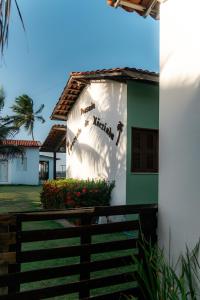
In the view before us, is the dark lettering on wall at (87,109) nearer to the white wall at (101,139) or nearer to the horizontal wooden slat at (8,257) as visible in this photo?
the white wall at (101,139)

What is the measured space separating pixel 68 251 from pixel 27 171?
32904 mm

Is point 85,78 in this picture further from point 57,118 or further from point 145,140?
point 57,118

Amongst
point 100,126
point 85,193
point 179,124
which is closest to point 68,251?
point 179,124

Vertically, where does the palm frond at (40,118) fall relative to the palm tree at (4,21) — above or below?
above

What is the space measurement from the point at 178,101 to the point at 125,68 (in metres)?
6.31

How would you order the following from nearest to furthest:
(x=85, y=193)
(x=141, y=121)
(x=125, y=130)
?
(x=125, y=130) → (x=141, y=121) → (x=85, y=193)

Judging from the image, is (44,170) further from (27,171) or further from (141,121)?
(141,121)

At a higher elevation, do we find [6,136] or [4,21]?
[6,136]

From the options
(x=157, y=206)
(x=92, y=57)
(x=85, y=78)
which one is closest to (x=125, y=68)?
(x=85, y=78)

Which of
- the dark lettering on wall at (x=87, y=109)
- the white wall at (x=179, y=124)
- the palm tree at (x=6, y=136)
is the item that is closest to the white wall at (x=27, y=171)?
the palm tree at (x=6, y=136)

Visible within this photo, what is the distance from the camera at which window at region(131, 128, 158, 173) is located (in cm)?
1072

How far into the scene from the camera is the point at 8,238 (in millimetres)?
2986

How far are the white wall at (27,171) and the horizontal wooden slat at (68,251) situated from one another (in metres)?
32.3

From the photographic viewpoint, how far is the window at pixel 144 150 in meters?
10.7
